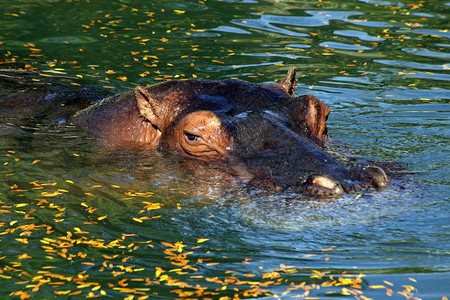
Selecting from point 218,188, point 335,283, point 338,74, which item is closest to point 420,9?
point 338,74

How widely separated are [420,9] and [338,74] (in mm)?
5380

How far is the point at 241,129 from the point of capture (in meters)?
7.79

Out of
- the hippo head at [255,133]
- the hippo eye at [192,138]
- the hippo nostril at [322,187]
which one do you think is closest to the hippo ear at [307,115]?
the hippo head at [255,133]

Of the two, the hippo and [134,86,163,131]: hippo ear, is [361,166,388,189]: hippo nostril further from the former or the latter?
[134,86,163,131]: hippo ear

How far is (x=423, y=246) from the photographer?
646 centimetres

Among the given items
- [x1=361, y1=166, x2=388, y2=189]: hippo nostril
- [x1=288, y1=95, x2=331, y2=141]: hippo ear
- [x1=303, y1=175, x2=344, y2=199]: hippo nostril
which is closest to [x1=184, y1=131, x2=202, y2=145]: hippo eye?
[x1=288, y1=95, x2=331, y2=141]: hippo ear

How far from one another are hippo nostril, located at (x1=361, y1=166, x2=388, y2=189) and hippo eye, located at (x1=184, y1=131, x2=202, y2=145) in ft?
6.77

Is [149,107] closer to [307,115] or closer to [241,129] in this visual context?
[241,129]

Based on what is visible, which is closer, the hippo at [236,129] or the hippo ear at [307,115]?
the hippo at [236,129]

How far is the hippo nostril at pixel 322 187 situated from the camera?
6645mm

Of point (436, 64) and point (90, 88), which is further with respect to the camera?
point (436, 64)

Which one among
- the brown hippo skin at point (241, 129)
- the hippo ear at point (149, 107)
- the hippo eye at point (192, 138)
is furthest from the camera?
the hippo ear at point (149, 107)

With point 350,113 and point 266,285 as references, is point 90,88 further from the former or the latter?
point 266,285

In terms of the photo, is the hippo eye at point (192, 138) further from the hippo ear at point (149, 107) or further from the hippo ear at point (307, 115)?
the hippo ear at point (307, 115)
